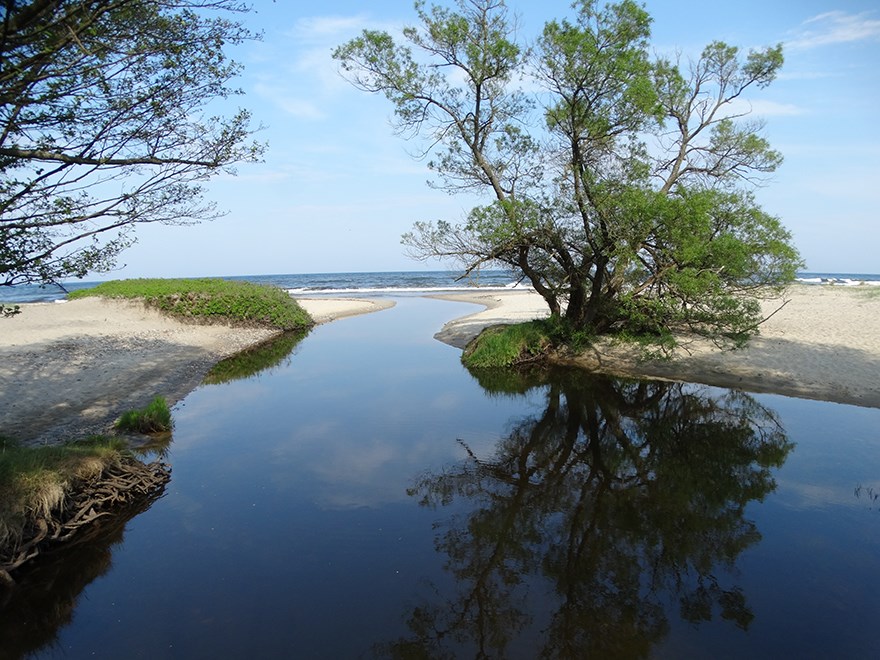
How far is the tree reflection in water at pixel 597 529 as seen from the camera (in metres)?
4.75

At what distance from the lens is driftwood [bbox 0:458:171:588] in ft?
17.7

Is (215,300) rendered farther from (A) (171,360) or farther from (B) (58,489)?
(B) (58,489)

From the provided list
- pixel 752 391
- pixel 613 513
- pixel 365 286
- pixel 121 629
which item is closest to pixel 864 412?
pixel 752 391

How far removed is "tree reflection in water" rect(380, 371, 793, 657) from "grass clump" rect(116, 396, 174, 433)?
498 cm

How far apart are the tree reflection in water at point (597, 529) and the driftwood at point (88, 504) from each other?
11.8ft

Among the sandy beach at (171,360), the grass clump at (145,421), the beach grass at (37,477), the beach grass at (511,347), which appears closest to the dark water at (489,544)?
the grass clump at (145,421)

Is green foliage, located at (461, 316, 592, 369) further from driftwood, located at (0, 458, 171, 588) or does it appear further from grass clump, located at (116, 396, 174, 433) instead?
driftwood, located at (0, 458, 171, 588)

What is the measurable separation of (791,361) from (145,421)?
14.4 m

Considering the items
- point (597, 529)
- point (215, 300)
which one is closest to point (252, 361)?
point (215, 300)

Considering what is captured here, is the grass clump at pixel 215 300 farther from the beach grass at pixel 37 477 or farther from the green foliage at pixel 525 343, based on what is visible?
the beach grass at pixel 37 477

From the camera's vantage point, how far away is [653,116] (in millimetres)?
13219

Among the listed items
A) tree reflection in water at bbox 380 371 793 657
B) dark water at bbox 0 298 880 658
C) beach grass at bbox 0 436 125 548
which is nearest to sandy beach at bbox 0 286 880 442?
dark water at bbox 0 298 880 658

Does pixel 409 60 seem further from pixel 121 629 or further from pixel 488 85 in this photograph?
pixel 121 629

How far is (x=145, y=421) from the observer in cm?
956
